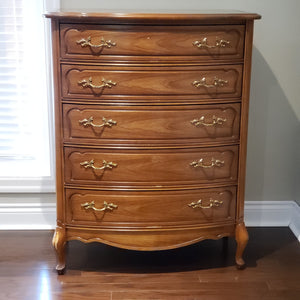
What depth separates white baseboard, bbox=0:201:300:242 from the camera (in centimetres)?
271

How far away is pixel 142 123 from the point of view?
2.07 metres

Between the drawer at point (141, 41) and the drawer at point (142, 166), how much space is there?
1.28 feet

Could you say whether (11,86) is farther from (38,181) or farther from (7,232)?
(7,232)

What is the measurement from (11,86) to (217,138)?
1.14 meters

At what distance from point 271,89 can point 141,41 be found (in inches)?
37.1

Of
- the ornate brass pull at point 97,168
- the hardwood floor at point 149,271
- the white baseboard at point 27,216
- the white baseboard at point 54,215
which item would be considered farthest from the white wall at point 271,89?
the white baseboard at point 27,216

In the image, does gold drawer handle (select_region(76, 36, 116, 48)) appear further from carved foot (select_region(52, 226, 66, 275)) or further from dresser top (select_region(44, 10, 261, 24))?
carved foot (select_region(52, 226, 66, 275))

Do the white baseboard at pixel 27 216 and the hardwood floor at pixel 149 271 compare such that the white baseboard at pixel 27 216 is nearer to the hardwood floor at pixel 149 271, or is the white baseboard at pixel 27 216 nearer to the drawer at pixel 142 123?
the hardwood floor at pixel 149 271

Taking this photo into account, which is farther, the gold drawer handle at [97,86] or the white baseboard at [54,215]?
the white baseboard at [54,215]

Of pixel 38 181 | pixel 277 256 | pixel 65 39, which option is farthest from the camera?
pixel 38 181

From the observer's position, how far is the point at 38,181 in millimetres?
2674

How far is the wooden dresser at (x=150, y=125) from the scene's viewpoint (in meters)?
1.99

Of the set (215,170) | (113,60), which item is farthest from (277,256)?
(113,60)

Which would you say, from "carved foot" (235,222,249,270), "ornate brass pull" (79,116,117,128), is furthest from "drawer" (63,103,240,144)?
"carved foot" (235,222,249,270)
